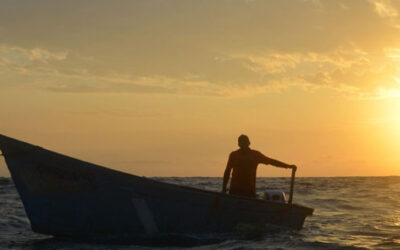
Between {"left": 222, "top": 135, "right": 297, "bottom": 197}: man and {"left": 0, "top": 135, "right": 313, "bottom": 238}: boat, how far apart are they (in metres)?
1.22

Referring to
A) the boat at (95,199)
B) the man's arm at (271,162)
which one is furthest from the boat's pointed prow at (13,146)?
the man's arm at (271,162)

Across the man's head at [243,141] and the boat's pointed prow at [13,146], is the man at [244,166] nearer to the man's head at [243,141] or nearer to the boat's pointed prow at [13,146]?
the man's head at [243,141]

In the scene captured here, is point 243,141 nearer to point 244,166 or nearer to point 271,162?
point 244,166

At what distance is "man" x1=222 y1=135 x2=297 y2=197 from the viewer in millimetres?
13430

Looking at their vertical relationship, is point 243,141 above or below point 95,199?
above

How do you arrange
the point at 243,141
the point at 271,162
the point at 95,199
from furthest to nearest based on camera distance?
the point at 271,162
the point at 243,141
the point at 95,199

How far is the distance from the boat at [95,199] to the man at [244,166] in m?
1.22

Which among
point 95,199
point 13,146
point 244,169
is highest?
point 13,146

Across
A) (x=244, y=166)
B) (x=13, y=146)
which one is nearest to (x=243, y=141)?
(x=244, y=166)

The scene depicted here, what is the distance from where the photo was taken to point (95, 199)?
12.0m

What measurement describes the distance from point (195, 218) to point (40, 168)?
11.7 ft

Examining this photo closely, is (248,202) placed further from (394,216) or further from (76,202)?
(394,216)

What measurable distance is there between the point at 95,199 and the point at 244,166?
3.71m

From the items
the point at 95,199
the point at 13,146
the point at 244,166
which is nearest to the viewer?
the point at 13,146
